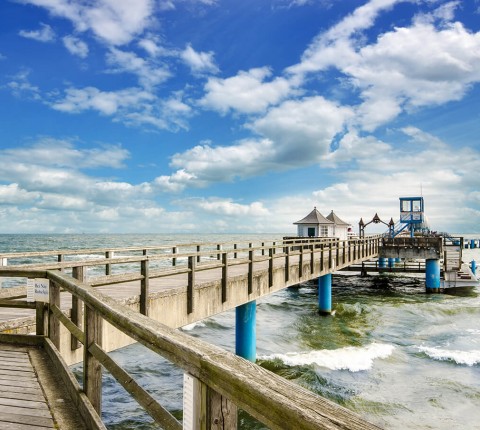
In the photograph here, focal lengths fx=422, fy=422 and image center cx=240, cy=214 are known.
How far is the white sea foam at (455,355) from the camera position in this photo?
14.5m

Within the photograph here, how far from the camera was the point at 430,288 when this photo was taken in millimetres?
31188

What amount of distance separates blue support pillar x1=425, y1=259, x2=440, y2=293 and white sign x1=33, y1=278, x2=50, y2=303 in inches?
1217

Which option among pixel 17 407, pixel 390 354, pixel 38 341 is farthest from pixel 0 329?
pixel 390 354

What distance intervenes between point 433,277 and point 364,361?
65.2ft

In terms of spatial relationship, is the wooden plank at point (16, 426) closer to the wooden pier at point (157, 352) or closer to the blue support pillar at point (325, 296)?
the wooden pier at point (157, 352)

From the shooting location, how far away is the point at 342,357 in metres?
14.8

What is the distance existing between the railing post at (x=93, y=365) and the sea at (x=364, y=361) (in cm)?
685

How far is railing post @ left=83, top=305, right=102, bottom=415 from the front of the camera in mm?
3518

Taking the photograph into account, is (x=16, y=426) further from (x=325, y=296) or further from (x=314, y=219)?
(x=314, y=219)

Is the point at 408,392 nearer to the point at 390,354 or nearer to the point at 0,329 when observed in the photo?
the point at 390,354

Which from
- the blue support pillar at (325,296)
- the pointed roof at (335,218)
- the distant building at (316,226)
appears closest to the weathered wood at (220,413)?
the blue support pillar at (325,296)

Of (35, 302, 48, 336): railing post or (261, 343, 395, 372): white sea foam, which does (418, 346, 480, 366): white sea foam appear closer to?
(261, 343, 395, 372): white sea foam

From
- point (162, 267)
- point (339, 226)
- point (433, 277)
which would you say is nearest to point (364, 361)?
point (162, 267)

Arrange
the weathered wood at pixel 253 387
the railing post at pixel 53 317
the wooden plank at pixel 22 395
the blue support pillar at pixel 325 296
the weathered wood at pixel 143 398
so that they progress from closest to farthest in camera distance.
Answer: the weathered wood at pixel 253 387 < the weathered wood at pixel 143 398 < the wooden plank at pixel 22 395 < the railing post at pixel 53 317 < the blue support pillar at pixel 325 296
